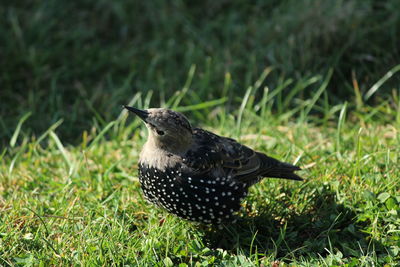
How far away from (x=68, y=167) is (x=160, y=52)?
2.43m

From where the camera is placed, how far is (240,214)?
4.12m

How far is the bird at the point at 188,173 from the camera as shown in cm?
370

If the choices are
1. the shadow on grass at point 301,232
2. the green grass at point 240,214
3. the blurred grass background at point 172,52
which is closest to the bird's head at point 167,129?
the green grass at point 240,214

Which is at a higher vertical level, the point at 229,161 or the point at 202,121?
the point at 229,161

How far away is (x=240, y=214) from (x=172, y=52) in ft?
10.2

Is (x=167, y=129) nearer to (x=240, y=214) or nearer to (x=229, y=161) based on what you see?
(x=229, y=161)

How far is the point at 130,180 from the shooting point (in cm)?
456

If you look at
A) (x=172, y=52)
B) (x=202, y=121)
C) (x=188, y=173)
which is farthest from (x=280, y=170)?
(x=172, y=52)

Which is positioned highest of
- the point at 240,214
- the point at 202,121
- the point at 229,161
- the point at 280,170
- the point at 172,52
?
the point at 229,161

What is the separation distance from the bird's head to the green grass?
57 cm

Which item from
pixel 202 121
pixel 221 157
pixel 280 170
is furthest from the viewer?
pixel 202 121

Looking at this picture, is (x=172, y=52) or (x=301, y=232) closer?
(x=301, y=232)

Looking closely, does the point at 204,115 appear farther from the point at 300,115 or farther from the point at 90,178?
the point at 90,178

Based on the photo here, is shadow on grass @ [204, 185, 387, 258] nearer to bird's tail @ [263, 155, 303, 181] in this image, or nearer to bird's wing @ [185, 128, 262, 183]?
bird's tail @ [263, 155, 303, 181]
